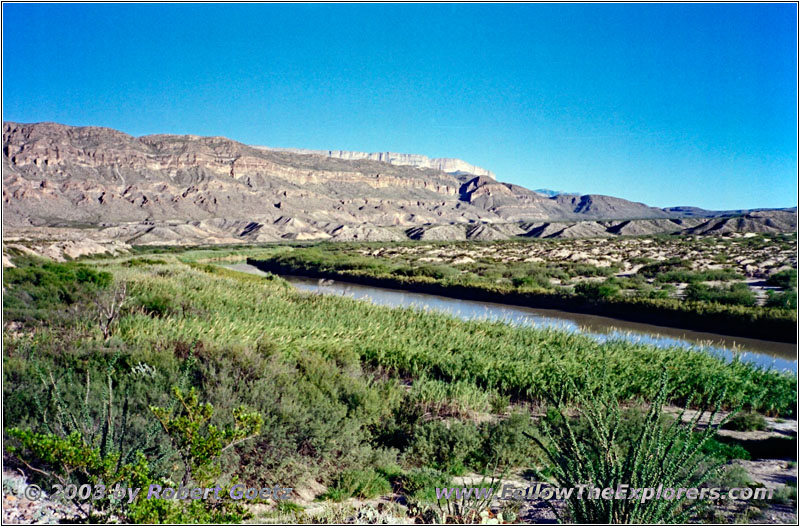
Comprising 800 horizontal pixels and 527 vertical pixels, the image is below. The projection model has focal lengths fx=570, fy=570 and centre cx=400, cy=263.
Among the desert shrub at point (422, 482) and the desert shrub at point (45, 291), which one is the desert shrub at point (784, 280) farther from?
the desert shrub at point (45, 291)

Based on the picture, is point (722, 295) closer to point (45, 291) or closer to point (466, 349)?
point (466, 349)

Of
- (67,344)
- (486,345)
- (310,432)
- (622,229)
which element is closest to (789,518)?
(310,432)

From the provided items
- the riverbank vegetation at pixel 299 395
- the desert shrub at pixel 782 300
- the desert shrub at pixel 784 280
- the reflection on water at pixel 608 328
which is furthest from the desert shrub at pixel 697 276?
the riverbank vegetation at pixel 299 395

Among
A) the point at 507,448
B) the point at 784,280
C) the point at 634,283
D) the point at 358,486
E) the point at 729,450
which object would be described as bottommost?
the point at 358,486

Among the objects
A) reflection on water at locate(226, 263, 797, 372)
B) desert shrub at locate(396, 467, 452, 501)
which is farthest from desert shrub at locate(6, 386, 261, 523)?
reflection on water at locate(226, 263, 797, 372)

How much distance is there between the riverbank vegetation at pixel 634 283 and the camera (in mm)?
19516

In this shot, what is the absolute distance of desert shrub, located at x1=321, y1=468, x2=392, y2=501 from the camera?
18.3 feet

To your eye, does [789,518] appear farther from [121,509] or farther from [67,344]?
[67,344]

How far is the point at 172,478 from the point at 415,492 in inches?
89.7

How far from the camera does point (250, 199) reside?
13362 cm

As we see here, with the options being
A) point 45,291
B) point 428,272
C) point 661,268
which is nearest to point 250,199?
point 428,272

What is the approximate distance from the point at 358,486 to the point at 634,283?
26819 mm

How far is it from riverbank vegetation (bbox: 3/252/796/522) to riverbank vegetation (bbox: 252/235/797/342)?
8.57 meters

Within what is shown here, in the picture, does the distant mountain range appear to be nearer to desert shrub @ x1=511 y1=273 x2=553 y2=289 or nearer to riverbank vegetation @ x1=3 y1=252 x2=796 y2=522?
desert shrub @ x1=511 y1=273 x2=553 y2=289
